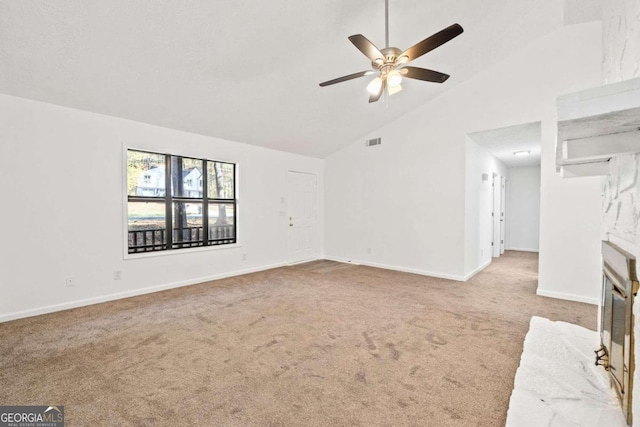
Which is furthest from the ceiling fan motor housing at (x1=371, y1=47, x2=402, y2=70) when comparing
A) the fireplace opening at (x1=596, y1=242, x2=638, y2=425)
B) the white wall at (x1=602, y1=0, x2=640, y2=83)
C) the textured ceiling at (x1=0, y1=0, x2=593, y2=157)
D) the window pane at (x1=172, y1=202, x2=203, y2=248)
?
the window pane at (x1=172, y1=202, x2=203, y2=248)

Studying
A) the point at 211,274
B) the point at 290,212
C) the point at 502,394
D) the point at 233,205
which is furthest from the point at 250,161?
the point at 502,394

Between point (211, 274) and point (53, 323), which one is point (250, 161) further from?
point (53, 323)

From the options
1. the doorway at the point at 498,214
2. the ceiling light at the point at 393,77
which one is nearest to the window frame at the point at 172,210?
the ceiling light at the point at 393,77

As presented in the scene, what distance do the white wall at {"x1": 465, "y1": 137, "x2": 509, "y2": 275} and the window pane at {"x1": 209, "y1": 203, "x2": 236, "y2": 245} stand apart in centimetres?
417

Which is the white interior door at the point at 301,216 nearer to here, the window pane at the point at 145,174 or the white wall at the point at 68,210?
the white wall at the point at 68,210

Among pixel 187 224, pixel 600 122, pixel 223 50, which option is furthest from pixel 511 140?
pixel 187 224

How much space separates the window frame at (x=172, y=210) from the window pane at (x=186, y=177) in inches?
1.4

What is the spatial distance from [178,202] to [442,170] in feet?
14.8

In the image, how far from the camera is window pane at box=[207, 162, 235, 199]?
496 centimetres

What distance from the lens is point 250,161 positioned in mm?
5426

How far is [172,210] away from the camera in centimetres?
447

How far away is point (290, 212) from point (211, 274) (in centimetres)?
213

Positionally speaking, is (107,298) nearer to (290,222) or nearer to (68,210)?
(68,210)

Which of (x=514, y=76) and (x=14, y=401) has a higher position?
(x=514, y=76)
